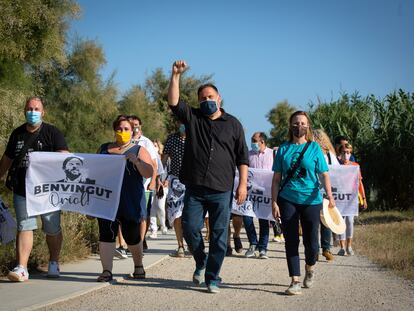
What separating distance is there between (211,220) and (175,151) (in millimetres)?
3210

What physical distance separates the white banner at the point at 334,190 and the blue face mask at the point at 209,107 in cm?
429

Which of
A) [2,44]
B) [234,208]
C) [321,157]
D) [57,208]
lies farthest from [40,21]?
[321,157]

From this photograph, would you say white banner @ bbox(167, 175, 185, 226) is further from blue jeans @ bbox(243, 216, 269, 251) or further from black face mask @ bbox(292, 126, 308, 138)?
black face mask @ bbox(292, 126, 308, 138)

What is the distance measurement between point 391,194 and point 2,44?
1488cm

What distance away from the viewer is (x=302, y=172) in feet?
24.7

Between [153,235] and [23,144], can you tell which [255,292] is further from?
[153,235]

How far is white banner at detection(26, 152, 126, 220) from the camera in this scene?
7938mm

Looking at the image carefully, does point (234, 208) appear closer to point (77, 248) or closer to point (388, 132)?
point (77, 248)

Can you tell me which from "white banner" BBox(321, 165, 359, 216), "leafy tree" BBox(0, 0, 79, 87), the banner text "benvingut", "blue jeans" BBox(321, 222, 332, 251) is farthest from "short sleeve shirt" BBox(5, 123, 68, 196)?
"leafy tree" BBox(0, 0, 79, 87)

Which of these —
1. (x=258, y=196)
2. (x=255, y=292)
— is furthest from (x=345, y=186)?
(x=255, y=292)

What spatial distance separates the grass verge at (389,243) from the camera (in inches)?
369

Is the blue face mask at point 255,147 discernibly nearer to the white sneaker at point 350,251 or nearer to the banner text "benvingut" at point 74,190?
the white sneaker at point 350,251

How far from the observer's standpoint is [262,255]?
10.7m

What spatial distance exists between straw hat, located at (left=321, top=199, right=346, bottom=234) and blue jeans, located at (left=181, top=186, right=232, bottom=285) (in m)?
2.08
